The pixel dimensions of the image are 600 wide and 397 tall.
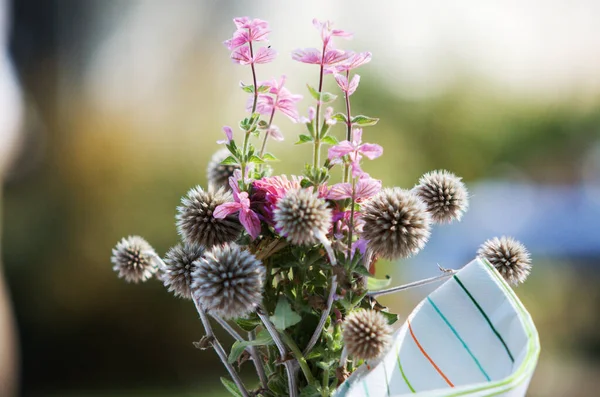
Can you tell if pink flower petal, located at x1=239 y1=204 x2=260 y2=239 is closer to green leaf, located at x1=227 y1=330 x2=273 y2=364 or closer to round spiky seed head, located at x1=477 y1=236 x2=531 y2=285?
green leaf, located at x1=227 y1=330 x2=273 y2=364

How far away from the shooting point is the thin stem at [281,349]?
1.66 feet

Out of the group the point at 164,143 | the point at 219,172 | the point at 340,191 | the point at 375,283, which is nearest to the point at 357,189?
the point at 340,191

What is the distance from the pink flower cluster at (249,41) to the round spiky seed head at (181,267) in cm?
17

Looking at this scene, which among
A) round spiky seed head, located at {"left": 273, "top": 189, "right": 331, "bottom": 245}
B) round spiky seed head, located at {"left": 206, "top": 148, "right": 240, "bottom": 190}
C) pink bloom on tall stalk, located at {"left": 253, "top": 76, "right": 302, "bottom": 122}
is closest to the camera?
round spiky seed head, located at {"left": 273, "top": 189, "right": 331, "bottom": 245}

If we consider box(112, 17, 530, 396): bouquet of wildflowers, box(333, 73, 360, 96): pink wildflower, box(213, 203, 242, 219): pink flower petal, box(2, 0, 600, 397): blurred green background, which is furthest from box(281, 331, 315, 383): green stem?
box(2, 0, 600, 397): blurred green background

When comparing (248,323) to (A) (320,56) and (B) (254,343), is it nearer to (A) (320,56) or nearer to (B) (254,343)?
(B) (254,343)

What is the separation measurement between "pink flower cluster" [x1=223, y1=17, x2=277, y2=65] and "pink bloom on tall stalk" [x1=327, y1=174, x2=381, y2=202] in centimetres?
14

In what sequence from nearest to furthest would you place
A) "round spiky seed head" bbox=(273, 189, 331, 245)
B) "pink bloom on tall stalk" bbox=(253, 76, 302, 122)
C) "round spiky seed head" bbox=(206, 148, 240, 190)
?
1. "round spiky seed head" bbox=(273, 189, 331, 245)
2. "pink bloom on tall stalk" bbox=(253, 76, 302, 122)
3. "round spiky seed head" bbox=(206, 148, 240, 190)

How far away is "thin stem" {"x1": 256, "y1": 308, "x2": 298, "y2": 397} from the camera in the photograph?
0.50m

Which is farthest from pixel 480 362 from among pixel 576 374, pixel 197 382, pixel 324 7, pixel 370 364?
pixel 576 374

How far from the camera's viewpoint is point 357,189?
1.68 ft

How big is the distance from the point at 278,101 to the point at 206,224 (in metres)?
0.13

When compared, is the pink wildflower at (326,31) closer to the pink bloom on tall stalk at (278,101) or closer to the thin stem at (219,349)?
the pink bloom on tall stalk at (278,101)

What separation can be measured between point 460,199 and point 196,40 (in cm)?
269
